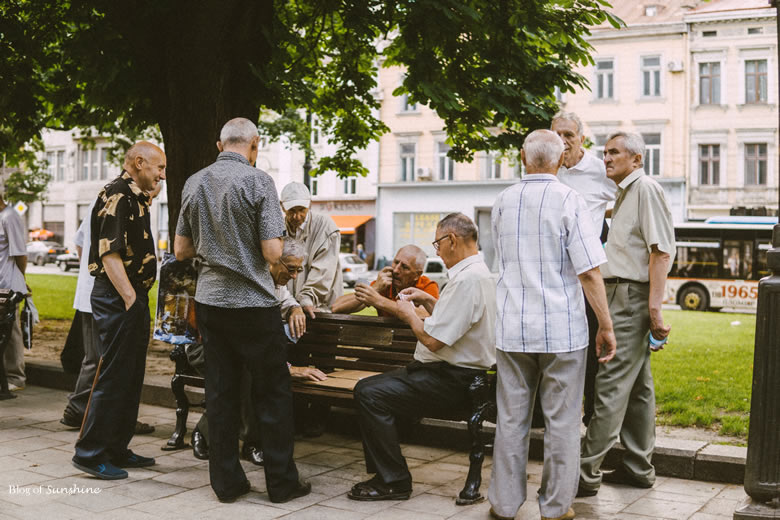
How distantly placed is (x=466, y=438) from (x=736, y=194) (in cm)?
3473

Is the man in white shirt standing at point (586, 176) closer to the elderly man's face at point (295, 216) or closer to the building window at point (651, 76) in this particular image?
the elderly man's face at point (295, 216)

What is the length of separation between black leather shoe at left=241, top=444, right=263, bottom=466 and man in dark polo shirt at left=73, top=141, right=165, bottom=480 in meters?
0.62

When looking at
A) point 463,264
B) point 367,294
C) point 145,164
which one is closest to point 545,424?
point 463,264

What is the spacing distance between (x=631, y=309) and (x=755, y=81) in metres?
37.3

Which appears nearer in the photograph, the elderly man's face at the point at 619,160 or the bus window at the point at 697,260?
the elderly man's face at the point at 619,160

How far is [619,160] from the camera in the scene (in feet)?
16.7

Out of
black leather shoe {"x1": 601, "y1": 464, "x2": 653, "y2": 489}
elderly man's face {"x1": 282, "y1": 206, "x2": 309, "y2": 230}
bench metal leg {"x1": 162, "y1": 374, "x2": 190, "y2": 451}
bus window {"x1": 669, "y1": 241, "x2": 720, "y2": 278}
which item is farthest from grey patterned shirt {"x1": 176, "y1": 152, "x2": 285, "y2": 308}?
bus window {"x1": 669, "y1": 241, "x2": 720, "y2": 278}

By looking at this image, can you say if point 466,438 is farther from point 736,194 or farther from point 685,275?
point 736,194

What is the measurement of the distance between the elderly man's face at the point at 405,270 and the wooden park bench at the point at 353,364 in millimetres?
282

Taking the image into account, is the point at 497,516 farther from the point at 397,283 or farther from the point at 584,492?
the point at 397,283

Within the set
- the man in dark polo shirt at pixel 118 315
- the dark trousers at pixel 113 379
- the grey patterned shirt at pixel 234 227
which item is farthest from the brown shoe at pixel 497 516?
the dark trousers at pixel 113 379

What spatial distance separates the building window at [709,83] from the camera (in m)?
38.5

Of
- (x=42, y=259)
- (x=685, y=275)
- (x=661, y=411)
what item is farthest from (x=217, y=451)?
(x=42, y=259)

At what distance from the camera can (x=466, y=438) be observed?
617cm
